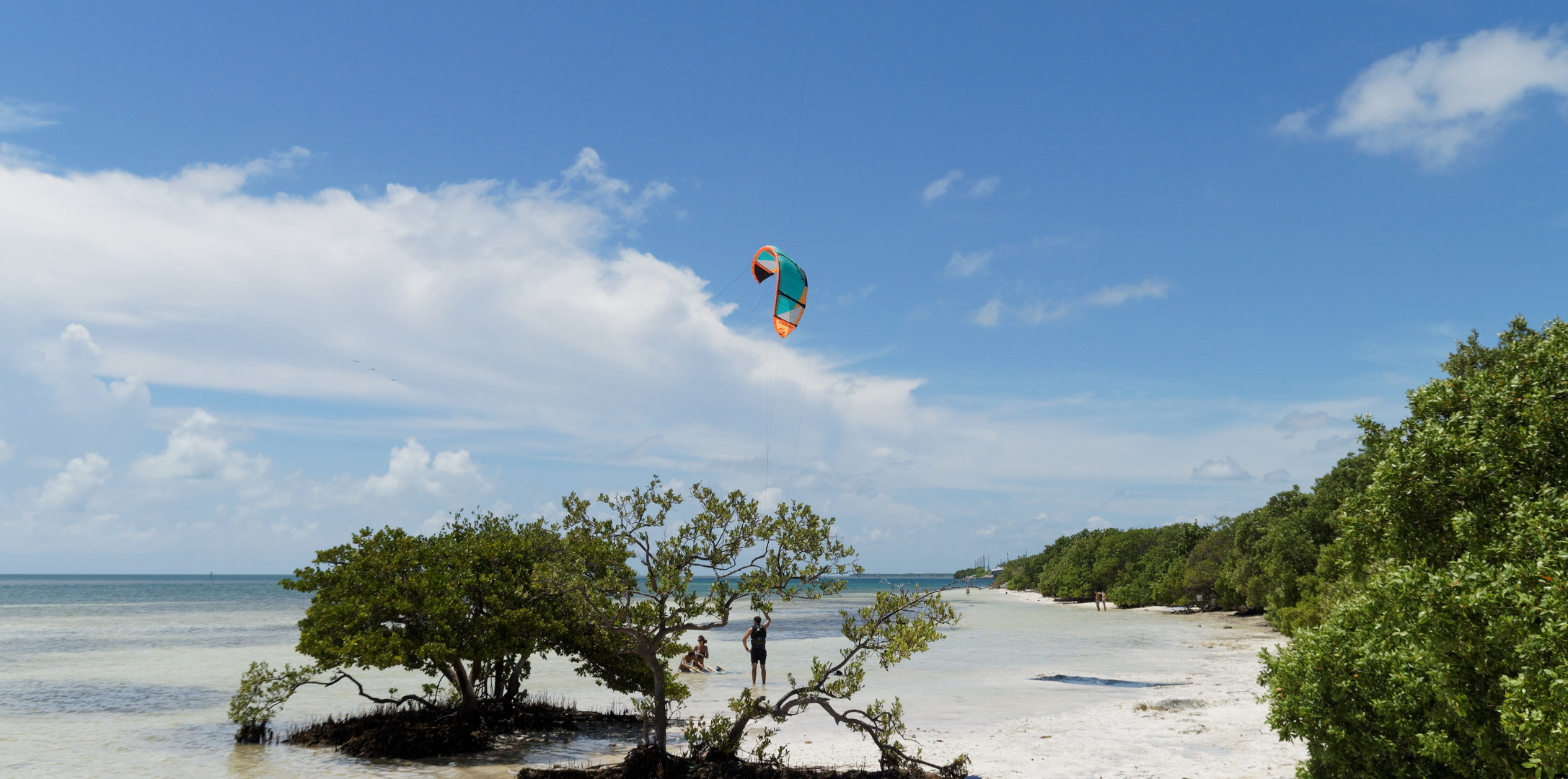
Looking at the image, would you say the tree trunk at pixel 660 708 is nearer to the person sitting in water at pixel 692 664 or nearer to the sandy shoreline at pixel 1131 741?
the sandy shoreline at pixel 1131 741

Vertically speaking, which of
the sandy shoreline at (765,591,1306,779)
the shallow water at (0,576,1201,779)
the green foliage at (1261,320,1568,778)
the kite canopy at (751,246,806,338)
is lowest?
the shallow water at (0,576,1201,779)

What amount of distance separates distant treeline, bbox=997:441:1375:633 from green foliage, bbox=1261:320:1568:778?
271 cm

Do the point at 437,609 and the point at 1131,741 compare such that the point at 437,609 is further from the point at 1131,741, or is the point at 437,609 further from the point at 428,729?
the point at 1131,741

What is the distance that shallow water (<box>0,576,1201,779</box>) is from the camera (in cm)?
1466

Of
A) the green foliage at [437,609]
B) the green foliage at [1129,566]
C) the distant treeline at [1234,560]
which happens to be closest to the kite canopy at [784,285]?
the green foliage at [437,609]

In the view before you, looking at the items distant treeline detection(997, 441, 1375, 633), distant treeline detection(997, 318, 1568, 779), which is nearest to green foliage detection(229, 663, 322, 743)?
distant treeline detection(997, 318, 1568, 779)

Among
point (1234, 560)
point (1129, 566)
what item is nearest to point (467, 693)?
point (1234, 560)

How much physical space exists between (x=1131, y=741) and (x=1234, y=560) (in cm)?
5045

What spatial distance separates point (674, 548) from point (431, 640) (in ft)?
17.8

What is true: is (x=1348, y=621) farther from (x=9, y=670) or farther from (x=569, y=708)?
(x=9, y=670)

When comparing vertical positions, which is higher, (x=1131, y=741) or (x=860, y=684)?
(x=860, y=684)

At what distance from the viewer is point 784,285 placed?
17.4 m

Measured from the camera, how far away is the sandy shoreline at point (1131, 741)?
1232cm

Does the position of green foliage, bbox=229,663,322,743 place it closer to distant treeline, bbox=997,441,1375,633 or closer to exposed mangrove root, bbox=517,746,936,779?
exposed mangrove root, bbox=517,746,936,779
